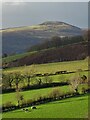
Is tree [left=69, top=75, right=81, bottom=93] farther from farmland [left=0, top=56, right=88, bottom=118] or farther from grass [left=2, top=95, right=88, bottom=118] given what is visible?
grass [left=2, top=95, right=88, bottom=118]

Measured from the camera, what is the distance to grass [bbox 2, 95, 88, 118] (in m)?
35.9

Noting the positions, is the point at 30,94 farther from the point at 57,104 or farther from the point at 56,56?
the point at 56,56

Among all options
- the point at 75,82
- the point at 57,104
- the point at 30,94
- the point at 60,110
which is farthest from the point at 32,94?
the point at 60,110

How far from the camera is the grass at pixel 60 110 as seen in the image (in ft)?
118

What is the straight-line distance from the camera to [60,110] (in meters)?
39.4

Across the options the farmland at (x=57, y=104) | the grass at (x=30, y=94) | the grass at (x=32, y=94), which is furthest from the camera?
the grass at (x=30, y=94)

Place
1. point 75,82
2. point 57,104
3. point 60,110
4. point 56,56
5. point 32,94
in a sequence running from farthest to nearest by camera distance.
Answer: point 56,56 < point 75,82 < point 32,94 < point 57,104 < point 60,110

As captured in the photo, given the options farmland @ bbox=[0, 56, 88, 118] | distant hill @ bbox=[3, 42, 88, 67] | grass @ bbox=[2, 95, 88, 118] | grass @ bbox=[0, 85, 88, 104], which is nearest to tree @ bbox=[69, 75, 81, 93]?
farmland @ bbox=[0, 56, 88, 118]

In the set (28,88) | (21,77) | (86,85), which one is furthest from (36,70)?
(86,85)

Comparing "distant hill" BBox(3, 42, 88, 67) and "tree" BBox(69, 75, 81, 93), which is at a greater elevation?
"distant hill" BBox(3, 42, 88, 67)

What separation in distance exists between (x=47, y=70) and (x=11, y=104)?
23577mm

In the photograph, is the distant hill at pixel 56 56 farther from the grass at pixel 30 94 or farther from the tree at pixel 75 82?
the grass at pixel 30 94

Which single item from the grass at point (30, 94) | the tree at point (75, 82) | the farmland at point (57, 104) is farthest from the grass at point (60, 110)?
the tree at point (75, 82)

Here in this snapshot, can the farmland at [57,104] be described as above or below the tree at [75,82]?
below
